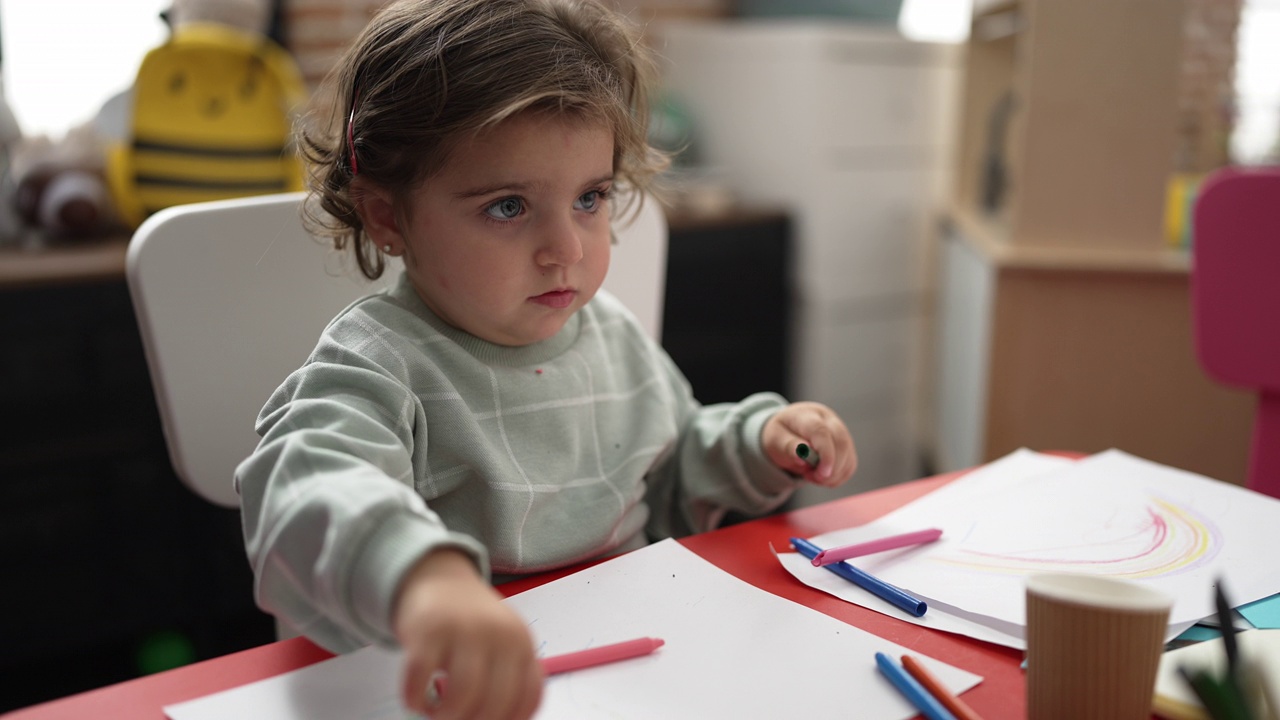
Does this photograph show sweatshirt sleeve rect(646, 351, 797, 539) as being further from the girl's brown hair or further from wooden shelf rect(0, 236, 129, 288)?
wooden shelf rect(0, 236, 129, 288)

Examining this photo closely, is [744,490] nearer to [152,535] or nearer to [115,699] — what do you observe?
[115,699]

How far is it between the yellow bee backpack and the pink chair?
50.3 inches

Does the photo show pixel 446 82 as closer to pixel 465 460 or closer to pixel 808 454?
pixel 465 460

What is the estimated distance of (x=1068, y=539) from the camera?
651mm

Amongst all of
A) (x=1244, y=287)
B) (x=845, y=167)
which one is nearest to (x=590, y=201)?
(x=1244, y=287)

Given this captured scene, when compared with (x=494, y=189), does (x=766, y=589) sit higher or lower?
lower

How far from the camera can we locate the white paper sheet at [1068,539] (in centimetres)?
58

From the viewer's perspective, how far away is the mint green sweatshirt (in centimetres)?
44

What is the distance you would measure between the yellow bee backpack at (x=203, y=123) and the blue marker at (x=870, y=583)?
1260mm

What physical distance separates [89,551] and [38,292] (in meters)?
0.40

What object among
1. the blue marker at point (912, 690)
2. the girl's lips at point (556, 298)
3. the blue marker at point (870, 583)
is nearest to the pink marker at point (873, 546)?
the blue marker at point (870, 583)

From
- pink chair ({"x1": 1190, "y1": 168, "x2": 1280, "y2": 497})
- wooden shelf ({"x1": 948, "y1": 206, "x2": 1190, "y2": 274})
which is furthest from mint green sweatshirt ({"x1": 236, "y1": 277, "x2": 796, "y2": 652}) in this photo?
wooden shelf ({"x1": 948, "y1": 206, "x2": 1190, "y2": 274})

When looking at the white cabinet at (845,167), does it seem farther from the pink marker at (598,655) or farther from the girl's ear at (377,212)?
the pink marker at (598,655)

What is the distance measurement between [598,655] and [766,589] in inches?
5.2
